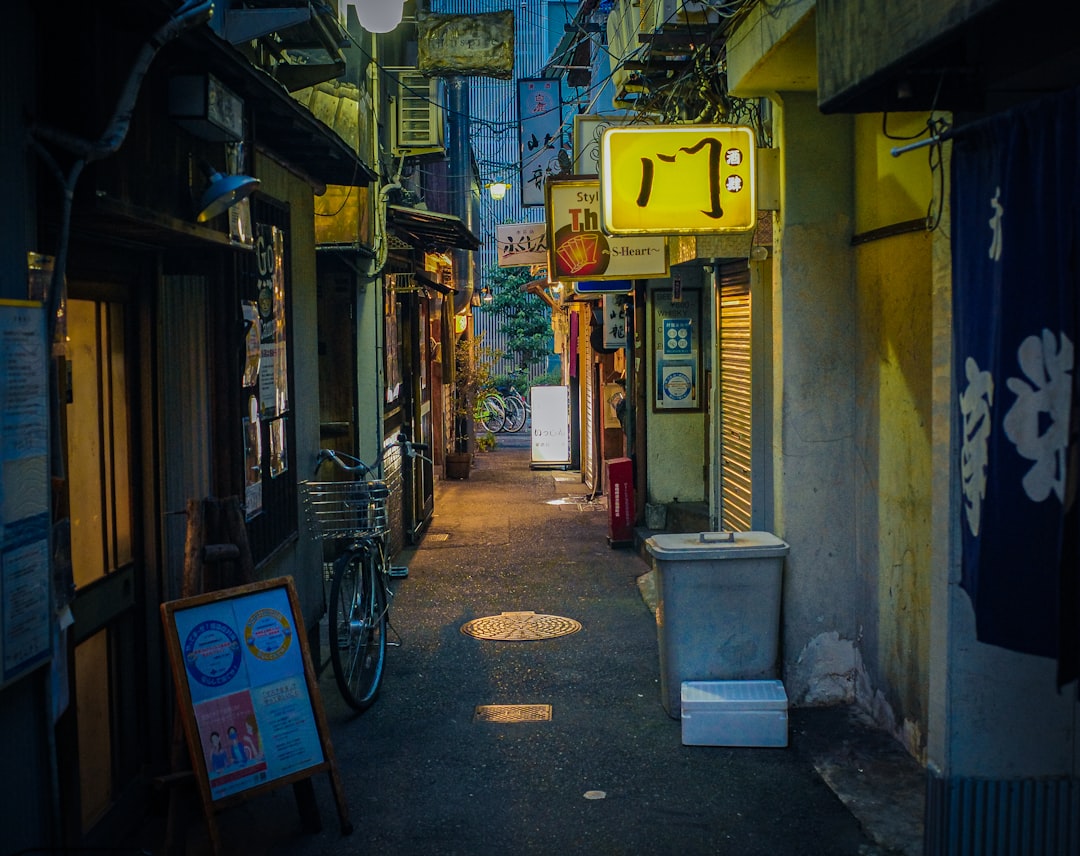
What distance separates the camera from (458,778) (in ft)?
23.1

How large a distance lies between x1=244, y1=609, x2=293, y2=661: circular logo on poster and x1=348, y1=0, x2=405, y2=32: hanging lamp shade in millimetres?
5204

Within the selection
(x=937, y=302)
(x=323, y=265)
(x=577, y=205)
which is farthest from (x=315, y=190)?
(x=937, y=302)

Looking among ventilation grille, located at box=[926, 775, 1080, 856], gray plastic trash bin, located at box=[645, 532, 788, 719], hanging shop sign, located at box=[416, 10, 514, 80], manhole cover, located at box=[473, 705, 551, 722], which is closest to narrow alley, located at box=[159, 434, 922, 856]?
manhole cover, located at box=[473, 705, 551, 722]

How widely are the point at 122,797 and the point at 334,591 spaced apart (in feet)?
8.11

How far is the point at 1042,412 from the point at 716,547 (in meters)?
4.10

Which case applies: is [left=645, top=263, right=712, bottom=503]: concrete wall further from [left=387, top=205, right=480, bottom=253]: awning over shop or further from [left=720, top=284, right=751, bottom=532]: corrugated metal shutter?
[left=720, top=284, right=751, bottom=532]: corrugated metal shutter

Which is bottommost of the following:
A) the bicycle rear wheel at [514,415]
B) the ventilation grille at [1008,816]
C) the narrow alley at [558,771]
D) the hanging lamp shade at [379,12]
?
the narrow alley at [558,771]

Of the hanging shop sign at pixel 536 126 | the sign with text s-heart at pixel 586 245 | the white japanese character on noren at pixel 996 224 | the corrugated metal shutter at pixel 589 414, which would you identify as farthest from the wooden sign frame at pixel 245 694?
the hanging shop sign at pixel 536 126

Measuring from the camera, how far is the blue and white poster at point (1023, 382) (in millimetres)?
3763

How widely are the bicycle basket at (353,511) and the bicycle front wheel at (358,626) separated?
21 cm

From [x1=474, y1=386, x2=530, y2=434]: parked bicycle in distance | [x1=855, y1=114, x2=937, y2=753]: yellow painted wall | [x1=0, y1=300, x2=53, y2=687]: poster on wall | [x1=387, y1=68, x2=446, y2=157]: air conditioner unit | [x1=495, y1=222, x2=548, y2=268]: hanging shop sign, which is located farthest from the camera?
[x1=474, y1=386, x2=530, y2=434]: parked bicycle in distance

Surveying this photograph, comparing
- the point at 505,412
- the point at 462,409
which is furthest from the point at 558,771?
the point at 505,412

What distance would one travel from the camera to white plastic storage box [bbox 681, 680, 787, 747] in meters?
7.46

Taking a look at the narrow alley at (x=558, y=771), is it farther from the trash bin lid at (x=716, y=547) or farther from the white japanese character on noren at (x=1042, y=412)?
the white japanese character on noren at (x=1042, y=412)
